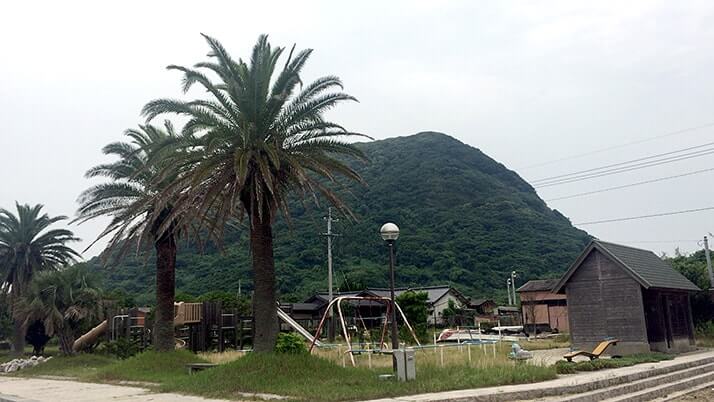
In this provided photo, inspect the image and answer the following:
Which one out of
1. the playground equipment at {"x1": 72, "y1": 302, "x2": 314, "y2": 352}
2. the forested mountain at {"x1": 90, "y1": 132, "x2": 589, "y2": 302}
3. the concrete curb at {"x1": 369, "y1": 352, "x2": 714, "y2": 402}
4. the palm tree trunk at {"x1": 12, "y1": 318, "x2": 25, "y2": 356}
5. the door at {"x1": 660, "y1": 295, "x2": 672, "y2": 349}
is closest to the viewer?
the concrete curb at {"x1": 369, "y1": 352, "x2": 714, "y2": 402}

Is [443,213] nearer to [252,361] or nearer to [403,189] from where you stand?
[403,189]

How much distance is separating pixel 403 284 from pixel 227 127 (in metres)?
74.2

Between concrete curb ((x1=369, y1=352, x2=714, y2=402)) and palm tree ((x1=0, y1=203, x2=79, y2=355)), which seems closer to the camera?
concrete curb ((x1=369, y1=352, x2=714, y2=402))

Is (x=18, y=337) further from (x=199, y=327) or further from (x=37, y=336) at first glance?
(x=199, y=327)

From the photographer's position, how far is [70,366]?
2995 cm

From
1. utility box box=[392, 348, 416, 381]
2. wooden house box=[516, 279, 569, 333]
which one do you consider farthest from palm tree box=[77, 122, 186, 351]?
wooden house box=[516, 279, 569, 333]

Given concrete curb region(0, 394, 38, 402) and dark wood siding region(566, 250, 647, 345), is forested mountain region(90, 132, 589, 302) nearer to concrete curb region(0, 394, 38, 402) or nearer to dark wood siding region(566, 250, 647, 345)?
dark wood siding region(566, 250, 647, 345)

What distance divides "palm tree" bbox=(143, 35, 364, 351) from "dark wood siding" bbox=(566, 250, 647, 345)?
12.7 metres

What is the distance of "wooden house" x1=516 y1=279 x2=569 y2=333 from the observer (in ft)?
185

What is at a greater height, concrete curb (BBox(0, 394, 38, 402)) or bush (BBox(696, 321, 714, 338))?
bush (BBox(696, 321, 714, 338))

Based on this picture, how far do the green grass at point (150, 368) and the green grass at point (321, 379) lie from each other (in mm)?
4040

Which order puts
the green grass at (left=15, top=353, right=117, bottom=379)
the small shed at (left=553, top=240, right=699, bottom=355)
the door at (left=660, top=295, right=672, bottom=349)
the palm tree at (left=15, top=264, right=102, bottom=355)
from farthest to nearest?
the palm tree at (left=15, top=264, right=102, bottom=355) → the green grass at (left=15, top=353, right=117, bottom=379) → the door at (left=660, top=295, right=672, bottom=349) → the small shed at (left=553, top=240, right=699, bottom=355)

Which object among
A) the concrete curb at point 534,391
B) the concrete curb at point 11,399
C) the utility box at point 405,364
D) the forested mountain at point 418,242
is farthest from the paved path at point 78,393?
the forested mountain at point 418,242

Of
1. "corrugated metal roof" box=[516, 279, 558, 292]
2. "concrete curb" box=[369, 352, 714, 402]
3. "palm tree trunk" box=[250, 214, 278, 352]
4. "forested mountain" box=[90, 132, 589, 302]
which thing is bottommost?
"concrete curb" box=[369, 352, 714, 402]
